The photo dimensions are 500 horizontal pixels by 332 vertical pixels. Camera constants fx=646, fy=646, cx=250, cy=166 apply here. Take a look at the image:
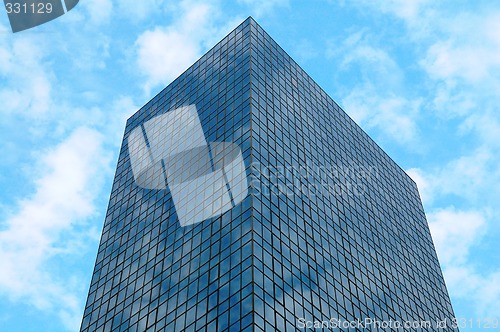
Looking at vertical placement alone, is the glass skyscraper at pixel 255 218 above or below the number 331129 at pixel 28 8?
below

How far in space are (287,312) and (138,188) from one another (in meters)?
33.2

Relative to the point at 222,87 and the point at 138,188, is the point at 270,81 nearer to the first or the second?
the point at 222,87

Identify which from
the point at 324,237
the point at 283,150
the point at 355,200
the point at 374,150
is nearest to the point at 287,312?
the point at 324,237

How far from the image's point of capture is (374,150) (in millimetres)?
97000
